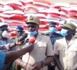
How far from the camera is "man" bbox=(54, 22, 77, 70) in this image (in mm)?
4719

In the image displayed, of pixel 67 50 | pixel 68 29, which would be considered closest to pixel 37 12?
pixel 68 29

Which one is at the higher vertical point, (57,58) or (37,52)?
(37,52)

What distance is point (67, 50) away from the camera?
477 cm

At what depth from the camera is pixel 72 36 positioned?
486 centimetres

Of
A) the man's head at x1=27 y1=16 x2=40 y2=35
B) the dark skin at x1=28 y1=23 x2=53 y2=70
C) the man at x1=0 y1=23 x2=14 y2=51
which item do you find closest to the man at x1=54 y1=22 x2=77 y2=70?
the dark skin at x1=28 y1=23 x2=53 y2=70

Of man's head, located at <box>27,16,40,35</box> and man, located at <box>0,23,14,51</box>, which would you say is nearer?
man's head, located at <box>27,16,40,35</box>

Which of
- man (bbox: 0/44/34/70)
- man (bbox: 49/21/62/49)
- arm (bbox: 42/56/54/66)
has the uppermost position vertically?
man (bbox: 0/44/34/70)

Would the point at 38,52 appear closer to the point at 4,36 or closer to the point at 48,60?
the point at 48,60

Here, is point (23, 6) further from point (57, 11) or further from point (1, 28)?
point (1, 28)

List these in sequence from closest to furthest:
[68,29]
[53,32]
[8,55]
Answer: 1. [8,55]
2. [68,29]
3. [53,32]

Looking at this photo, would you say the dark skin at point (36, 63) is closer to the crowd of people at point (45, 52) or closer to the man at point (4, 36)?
the crowd of people at point (45, 52)

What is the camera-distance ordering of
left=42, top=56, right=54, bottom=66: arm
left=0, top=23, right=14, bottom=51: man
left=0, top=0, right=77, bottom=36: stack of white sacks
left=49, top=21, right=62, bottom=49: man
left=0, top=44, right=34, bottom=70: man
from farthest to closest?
left=0, top=0, right=77, bottom=36: stack of white sacks, left=49, top=21, right=62, bottom=49: man, left=0, top=23, right=14, bottom=51: man, left=42, top=56, right=54, bottom=66: arm, left=0, top=44, right=34, bottom=70: man

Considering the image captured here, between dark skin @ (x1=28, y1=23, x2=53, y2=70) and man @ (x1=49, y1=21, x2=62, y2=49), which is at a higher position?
dark skin @ (x1=28, y1=23, x2=53, y2=70)

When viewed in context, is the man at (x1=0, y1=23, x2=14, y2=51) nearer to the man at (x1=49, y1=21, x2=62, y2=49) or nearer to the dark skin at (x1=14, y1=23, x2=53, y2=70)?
the man at (x1=49, y1=21, x2=62, y2=49)
